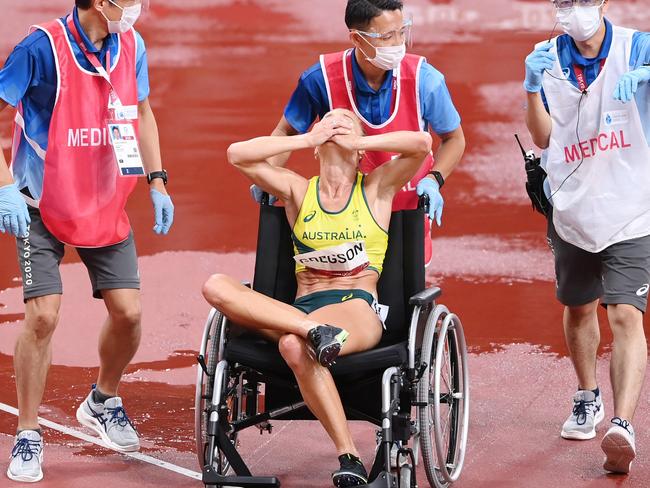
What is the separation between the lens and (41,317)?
15.6ft

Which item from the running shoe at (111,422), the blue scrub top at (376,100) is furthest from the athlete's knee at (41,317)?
the blue scrub top at (376,100)

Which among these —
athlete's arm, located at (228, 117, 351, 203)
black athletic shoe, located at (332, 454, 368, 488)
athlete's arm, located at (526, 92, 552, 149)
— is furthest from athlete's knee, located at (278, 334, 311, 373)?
athlete's arm, located at (526, 92, 552, 149)

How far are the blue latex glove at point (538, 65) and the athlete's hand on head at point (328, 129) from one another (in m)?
0.73

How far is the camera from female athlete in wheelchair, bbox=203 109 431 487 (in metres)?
4.48

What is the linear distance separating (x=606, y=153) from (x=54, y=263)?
7.14ft

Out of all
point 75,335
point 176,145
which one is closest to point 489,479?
point 75,335

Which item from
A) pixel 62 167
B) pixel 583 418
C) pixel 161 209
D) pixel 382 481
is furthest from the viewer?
pixel 583 418

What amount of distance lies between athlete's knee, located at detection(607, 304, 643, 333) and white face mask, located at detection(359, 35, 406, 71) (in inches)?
49.5

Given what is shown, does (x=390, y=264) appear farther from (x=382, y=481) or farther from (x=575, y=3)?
(x=575, y=3)

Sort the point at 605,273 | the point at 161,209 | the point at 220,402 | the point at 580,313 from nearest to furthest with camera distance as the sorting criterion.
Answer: the point at 220,402 < the point at 605,273 < the point at 161,209 < the point at 580,313

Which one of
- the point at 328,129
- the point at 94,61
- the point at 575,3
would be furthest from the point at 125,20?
the point at 575,3

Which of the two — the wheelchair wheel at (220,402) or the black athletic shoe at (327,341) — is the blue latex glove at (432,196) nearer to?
the black athletic shoe at (327,341)

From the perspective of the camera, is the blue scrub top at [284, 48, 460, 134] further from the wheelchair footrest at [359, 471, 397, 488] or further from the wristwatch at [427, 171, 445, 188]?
the wheelchair footrest at [359, 471, 397, 488]

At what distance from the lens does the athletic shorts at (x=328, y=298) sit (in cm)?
466
